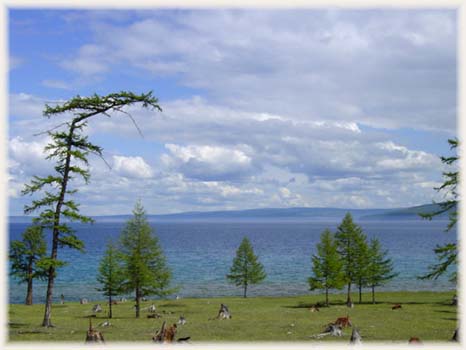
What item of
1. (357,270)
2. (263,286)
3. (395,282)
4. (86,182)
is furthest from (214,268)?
(86,182)

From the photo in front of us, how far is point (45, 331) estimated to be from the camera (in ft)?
79.2

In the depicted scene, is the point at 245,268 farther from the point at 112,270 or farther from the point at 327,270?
the point at 112,270

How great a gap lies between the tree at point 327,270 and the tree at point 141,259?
723 inches

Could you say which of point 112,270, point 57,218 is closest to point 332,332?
point 57,218

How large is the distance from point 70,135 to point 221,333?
13648mm

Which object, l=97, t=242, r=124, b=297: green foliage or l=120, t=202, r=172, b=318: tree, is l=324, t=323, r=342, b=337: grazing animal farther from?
l=97, t=242, r=124, b=297: green foliage

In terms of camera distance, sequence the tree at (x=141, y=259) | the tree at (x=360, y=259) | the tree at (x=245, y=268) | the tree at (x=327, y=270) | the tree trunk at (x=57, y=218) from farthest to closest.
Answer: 1. the tree at (x=245, y=268)
2. the tree at (x=360, y=259)
3. the tree at (x=327, y=270)
4. the tree at (x=141, y=259)
5. the tree trunk at (x=57, y=218)

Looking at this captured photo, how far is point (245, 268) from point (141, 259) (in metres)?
28.4

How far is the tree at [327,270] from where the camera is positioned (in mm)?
52656

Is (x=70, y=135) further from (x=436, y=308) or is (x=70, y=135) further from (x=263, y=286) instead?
(x=263, y=286)

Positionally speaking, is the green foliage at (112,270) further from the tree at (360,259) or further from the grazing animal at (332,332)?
the tree at (360,259)

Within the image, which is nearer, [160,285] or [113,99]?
[113,99]

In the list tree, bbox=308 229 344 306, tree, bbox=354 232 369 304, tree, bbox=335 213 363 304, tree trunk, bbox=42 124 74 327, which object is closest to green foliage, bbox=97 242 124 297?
tree trunk, bbox=42 124 74 327

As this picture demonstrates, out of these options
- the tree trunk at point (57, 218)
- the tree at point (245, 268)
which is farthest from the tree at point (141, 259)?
the tree at point (245, 268)
